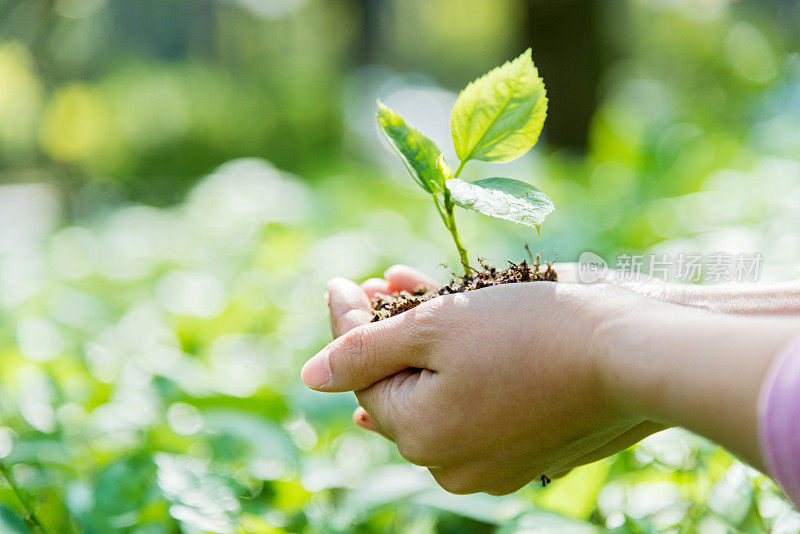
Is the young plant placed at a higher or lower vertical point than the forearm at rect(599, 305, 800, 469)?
higher

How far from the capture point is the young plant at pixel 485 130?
0.91 m

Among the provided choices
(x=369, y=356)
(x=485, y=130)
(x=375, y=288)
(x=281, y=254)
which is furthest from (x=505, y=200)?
(x=281, y=254)

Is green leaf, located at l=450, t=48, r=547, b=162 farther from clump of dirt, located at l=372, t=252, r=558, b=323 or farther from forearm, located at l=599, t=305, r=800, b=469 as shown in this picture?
forearm, located at l=599, t=305, r=800, b=469

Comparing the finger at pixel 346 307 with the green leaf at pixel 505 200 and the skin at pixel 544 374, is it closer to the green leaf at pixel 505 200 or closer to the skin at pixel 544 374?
the skin at pixel 544 374

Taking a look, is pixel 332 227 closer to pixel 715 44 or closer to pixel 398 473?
pixel 398 473

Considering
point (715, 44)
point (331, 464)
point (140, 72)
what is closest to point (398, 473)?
point (331, 464)

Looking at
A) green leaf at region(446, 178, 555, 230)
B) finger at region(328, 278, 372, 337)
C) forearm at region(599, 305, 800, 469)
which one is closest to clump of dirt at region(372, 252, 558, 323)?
finger at region(328, 278, 372, 337)

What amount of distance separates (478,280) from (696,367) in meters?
0.37

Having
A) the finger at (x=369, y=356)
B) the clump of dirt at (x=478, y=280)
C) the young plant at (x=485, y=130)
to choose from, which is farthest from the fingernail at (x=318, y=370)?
the young plant at (x=485, y=130)

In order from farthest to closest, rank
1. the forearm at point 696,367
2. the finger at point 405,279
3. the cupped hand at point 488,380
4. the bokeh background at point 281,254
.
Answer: the bokeh background at point 281,254
the finger at point 405,279
the cupped hand at point 488,380
the forearm at point 696,367

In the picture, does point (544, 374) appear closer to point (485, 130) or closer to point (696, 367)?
point (696, 367)

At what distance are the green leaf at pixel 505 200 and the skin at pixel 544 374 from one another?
0.09 meters

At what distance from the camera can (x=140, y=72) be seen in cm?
737

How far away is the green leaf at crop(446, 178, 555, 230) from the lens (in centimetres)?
81
